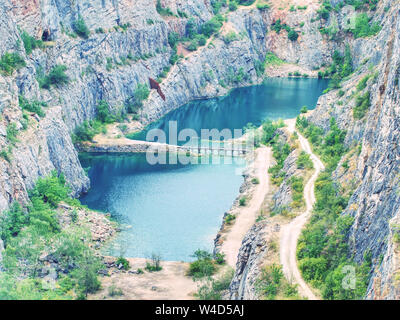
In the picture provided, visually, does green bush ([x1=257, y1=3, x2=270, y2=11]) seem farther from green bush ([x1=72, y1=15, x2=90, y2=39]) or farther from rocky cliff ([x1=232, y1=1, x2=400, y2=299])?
rocky cliff ([x1=232, y1=1, x2=400, y2=299])

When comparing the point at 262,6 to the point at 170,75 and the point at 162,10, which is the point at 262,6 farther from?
the point at 170,75

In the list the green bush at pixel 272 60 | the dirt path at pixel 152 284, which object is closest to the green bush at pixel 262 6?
the green bush at pixel 272 60

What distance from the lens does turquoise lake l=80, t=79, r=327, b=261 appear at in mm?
67812

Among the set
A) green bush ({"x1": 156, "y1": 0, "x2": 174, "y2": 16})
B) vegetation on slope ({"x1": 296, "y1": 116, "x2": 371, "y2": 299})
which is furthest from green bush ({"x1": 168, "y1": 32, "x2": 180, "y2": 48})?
vegetation on slope ({"x1": 296, "y1": 116, "x2": 371, "y2": 299})

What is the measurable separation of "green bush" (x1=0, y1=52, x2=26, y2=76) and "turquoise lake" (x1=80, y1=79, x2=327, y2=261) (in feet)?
63.1

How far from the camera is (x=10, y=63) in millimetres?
78625

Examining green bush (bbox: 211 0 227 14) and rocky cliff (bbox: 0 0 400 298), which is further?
green bush (bbox: 211 0 227 14)

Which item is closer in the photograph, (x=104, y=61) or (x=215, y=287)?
(x=215, y=287)

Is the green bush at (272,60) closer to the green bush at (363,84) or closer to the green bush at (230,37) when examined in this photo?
the green bush at (230,37)

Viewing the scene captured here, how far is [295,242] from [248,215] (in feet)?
62.7

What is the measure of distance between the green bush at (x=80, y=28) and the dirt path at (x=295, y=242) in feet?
177

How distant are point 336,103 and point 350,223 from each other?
38719 mm

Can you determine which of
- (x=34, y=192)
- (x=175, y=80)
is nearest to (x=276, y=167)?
(x=34, y=192)

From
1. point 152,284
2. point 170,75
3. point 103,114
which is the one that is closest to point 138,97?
point 103,114
